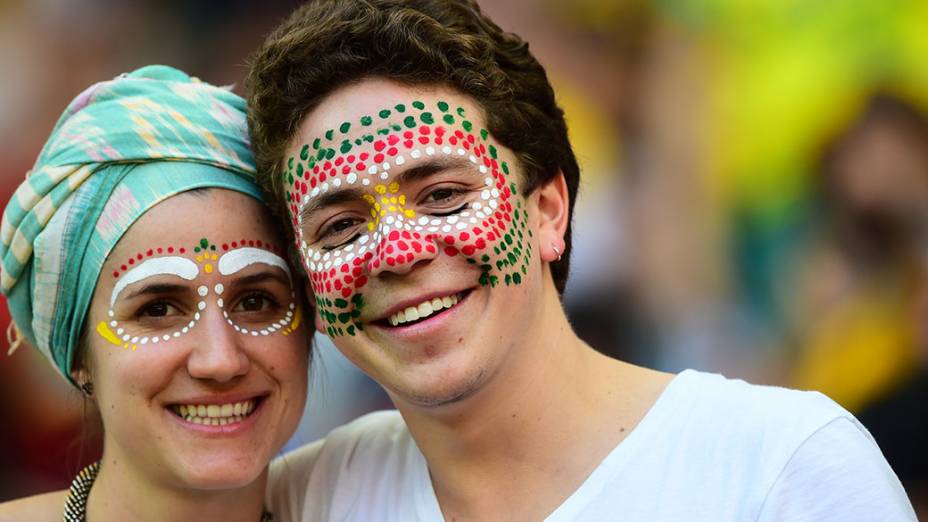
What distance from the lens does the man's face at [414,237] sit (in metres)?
2.53

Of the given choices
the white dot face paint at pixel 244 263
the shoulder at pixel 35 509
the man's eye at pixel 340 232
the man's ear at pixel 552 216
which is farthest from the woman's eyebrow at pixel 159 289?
the man's ear at pixel 552 216

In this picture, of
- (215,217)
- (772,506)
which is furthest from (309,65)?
(772,506)

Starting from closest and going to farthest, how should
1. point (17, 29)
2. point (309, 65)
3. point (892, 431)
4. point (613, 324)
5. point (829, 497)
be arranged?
point (829, 497) → point (309, 65) → point (892, 431) → point (613, 324) → point (17, 29)

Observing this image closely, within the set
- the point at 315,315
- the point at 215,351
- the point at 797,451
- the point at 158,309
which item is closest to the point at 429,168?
the point at 315,315

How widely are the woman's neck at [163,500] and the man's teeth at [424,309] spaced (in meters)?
0.84

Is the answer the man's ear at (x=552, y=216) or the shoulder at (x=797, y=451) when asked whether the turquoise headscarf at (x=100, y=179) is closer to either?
the man's ear at (x=552, y=216)

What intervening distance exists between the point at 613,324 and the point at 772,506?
275cm

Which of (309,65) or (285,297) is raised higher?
(309,65)

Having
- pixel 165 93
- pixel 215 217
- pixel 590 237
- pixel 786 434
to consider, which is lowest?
pixel 590 237

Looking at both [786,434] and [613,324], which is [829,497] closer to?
[786,434]

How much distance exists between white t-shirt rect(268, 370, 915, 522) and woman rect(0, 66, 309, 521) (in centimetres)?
45

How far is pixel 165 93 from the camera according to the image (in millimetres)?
3029

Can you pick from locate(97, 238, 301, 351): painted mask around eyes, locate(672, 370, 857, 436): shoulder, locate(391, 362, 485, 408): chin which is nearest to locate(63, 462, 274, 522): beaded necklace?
locate(97, 238, 301, 351): painted mask around eyes

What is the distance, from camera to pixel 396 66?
268 centimetres
